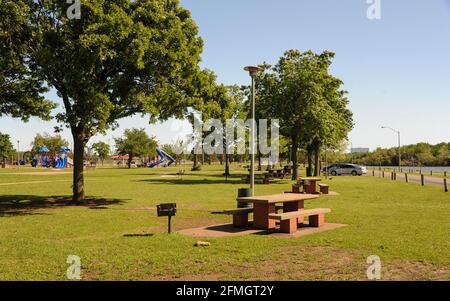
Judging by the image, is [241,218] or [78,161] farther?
[78,161]

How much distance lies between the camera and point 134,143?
89.2 meters

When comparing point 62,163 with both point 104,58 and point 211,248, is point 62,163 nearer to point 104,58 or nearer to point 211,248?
point 104,58

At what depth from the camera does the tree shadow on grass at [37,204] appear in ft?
52.5

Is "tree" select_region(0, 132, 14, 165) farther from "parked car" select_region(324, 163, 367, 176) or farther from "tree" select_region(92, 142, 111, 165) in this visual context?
"parked car" select_region(324, 163, 367, 176)

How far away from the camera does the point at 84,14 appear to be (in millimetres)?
15297

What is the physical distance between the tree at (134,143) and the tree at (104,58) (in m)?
70.8

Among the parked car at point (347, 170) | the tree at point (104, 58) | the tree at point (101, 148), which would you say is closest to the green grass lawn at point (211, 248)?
the tree at point (104, 58)

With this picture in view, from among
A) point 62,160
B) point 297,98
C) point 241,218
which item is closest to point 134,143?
point 62,160

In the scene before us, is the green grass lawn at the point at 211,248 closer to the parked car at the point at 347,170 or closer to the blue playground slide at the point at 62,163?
the parked car at the point at 347,170

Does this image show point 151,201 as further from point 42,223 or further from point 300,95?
point 300,95

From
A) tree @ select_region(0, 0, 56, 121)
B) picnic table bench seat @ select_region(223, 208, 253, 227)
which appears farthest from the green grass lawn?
tree @ select_region(0, 0, 56, 121)

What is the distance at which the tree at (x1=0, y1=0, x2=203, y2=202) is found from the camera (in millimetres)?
14727

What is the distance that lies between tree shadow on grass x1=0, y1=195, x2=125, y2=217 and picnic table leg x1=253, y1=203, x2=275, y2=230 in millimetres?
8268

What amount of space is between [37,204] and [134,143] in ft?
235
